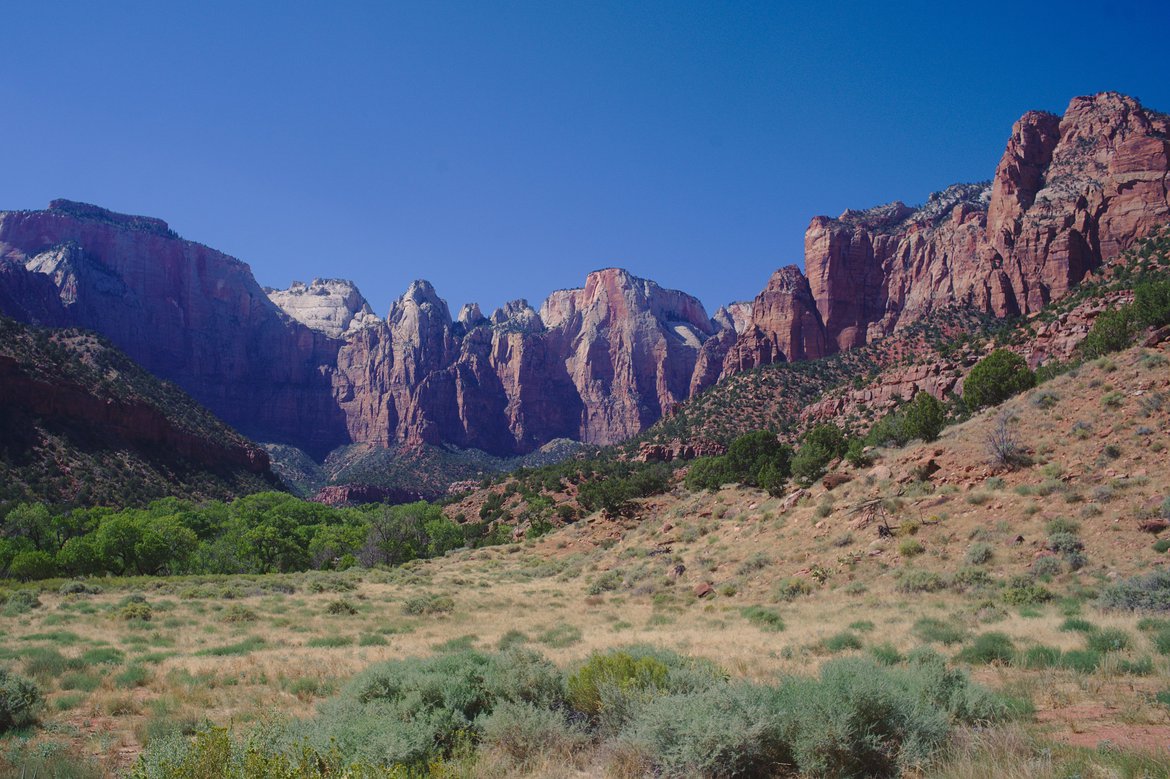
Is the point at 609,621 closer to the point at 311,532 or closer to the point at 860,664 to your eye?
the point at 860,664

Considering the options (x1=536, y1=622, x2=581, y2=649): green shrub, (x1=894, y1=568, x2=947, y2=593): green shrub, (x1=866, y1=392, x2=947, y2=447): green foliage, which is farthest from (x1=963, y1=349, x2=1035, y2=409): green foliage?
(x1=536, y1=622, x2=581, y2=649): green shrub

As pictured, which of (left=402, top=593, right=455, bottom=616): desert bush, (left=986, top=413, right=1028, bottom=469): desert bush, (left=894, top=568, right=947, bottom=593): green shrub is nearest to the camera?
(left=894, top=568, right=947, bottom=593): green shrub

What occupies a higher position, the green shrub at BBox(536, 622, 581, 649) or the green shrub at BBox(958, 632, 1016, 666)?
the green shrub at BBox(958, 632, 1016, 666)

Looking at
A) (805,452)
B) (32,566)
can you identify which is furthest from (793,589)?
(32,566)

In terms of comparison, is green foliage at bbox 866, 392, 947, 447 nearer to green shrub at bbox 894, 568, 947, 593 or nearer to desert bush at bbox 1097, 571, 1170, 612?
green shrub at bbox 894, 568, 947, 593

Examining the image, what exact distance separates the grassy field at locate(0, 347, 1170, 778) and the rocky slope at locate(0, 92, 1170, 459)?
258 feet

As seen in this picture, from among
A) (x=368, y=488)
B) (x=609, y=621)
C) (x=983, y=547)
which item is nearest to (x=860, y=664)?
(x=609, y=621)

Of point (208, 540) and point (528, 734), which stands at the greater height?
point (528, 734)

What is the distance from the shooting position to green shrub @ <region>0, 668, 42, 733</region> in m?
7.67

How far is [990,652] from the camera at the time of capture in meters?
9.23

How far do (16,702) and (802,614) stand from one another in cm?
1558

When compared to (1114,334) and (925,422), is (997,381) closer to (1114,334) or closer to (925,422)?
(1114,334)

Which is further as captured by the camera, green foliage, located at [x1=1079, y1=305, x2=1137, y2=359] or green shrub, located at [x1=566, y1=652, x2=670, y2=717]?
green foliage, located at [x1=1079, y1=305, x2=1137, y2=359]

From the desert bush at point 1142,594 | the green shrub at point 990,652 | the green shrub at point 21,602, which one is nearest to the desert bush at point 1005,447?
the desert bush at point 1142,594
